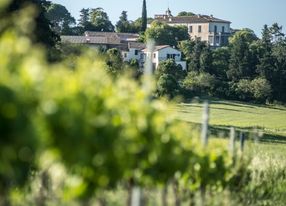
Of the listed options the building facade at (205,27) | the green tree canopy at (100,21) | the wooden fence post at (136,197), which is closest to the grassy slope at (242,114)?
the wooden fence post at (136,197)

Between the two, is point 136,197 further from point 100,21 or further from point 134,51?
point 100,21

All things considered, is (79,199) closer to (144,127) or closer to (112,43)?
(144,127)

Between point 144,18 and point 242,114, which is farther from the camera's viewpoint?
point 144,18

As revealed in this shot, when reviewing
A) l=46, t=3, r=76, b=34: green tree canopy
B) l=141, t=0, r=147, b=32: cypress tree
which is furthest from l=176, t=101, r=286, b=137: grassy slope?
l=46, t=3, r=76, b=34: green tree canopy

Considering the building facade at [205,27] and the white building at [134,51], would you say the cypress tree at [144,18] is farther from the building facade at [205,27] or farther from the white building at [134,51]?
the white building at [134,51]

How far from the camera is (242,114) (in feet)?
149

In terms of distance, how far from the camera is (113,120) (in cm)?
386

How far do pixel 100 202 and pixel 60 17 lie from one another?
286 ft

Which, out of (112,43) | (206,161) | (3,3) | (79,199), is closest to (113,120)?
(79,199)

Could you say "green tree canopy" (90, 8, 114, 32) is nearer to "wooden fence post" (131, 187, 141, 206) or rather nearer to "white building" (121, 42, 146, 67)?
"white building" (121, 42, 146, 67)

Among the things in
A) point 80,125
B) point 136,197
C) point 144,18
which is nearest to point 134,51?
point 144,18

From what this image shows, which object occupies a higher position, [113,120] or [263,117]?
[113,120]

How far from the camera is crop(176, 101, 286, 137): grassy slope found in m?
37.9

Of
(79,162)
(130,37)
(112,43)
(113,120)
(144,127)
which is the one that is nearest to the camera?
(79,162)
